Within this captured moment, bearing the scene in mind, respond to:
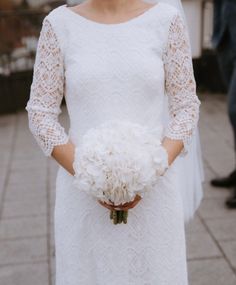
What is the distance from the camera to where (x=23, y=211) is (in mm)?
4348

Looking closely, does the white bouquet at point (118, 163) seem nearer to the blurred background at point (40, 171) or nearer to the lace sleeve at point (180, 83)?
the lace sleeve at point (180, 83)

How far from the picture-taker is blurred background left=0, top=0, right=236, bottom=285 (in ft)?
11.4

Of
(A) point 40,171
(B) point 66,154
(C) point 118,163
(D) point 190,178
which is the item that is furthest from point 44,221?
(C) point 118,163

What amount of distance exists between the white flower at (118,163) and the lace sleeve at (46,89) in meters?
0.20

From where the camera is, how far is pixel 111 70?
1870mm

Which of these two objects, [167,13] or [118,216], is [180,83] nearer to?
[167,13]

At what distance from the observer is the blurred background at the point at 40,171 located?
3.47 meters

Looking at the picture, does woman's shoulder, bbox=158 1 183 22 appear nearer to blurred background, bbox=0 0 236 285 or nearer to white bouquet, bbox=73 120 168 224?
white bouquet, bbox=73 120 168 224

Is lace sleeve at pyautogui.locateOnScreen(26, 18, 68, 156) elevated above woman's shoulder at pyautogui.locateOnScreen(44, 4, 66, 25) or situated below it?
below

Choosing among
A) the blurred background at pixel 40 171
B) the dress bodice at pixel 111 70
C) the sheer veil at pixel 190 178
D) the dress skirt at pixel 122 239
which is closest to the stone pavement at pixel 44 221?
the blurred background at pixel 40 171

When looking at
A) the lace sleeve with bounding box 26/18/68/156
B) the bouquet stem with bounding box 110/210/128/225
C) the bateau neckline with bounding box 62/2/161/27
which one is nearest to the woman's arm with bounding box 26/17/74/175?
the lace sleeve with bounding box 26/18/68/156

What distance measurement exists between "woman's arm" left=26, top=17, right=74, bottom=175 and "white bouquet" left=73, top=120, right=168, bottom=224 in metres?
0.16

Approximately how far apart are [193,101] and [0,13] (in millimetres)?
6376

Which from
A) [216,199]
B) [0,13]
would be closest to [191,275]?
[216,199]
